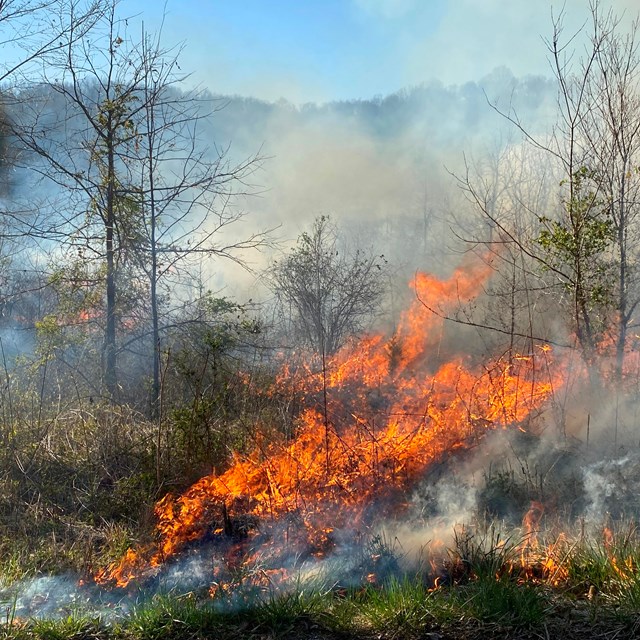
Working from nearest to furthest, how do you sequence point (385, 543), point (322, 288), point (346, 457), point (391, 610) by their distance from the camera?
point (391, 610) → point (385, 543) → point (346, 457) → point (322, 288)

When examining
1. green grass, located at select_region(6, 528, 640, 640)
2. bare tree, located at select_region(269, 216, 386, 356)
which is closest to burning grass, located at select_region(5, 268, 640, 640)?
green grass, located at select_region(6, 528, 640, 640)

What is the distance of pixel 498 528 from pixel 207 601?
1.93 m

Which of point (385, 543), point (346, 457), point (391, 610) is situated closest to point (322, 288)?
point (346, 457)

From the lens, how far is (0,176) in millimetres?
7840

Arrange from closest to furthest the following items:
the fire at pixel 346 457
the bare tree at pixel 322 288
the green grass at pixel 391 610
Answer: the green grass at pixel 391 610 → the fire at pixel 346 457 → the bare tree at pixel 322 288

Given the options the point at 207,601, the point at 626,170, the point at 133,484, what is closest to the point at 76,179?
the point at 133,484

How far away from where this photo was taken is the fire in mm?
3922

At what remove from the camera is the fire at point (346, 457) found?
3922 mm

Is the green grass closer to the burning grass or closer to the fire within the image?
the burning grass

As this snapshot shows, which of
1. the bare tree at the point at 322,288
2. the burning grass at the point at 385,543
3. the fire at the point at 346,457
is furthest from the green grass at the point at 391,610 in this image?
the bare tree at the point at 322,288

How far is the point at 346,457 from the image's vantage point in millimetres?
4555

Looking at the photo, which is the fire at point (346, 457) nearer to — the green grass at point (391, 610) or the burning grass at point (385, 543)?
the burning grass at point (385, 543)

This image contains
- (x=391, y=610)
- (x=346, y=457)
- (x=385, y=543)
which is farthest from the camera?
(x=346, y=457)

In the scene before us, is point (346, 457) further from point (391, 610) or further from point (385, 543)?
point (391, 610)
